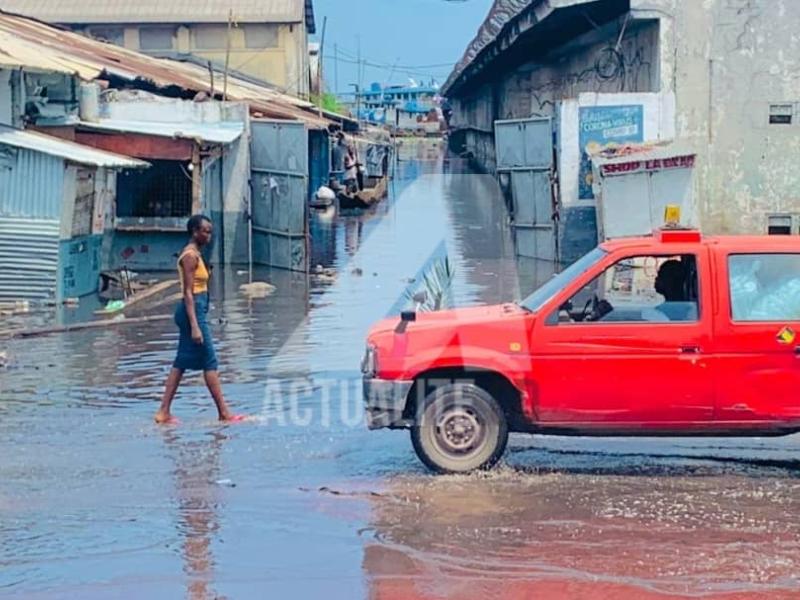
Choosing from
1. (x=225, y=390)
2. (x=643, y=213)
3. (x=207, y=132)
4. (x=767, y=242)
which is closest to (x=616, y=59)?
(x=643, y=213)

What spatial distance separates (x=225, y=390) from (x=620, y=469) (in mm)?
4575

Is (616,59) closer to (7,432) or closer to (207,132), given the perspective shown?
(207,132)

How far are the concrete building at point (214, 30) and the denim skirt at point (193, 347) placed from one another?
38515 millimetres

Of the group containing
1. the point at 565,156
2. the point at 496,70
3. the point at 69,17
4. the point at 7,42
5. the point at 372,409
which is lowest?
the point at 372,409

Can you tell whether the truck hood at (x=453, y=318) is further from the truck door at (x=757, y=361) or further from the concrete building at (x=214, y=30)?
the concrete building at (x=214, y=30)

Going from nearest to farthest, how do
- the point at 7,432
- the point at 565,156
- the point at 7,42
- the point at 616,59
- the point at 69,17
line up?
the point at 7,432
the point at 7,42
the point at 565,156
the point at 616,59
the point at 69,17

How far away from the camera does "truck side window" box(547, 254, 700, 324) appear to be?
822 cm

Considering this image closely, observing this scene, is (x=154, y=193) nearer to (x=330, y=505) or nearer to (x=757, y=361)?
(x=330, y=505)

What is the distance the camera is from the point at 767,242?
8.35 meters

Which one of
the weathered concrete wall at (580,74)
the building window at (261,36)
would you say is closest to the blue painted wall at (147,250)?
the weathered concrete wall at (580,74)

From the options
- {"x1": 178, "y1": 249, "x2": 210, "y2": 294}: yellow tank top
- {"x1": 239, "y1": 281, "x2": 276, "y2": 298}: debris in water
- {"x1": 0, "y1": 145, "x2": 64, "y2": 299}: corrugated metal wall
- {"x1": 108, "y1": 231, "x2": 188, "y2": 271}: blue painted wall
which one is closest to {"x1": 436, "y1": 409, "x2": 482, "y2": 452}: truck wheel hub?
{"x1": 178, "y1": 249, "x2": 210, "y2": 294}: yellow tank top

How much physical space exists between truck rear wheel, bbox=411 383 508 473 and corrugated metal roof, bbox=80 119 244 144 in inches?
515

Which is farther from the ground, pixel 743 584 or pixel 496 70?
pixel 496 70

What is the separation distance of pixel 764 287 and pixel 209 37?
43.1 m
